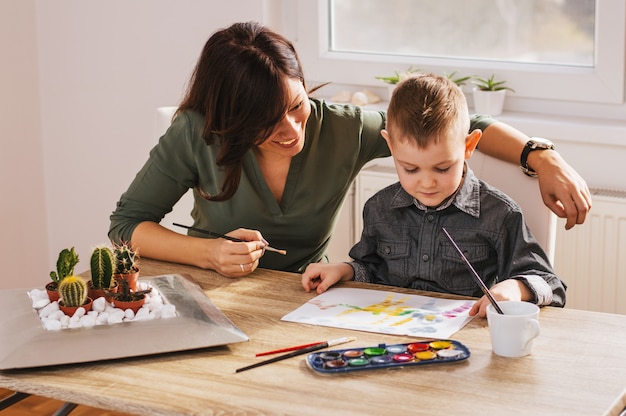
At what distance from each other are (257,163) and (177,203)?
0.41 m

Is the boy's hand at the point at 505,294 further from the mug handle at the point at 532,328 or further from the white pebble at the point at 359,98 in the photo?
the white pebble at the point at 359,98

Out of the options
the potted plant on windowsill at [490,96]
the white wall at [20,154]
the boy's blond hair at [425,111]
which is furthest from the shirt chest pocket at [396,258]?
the white wall at [20,154]

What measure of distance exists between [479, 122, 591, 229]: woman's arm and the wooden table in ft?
0.86

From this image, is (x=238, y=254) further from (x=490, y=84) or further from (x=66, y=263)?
(x=490, y=84)

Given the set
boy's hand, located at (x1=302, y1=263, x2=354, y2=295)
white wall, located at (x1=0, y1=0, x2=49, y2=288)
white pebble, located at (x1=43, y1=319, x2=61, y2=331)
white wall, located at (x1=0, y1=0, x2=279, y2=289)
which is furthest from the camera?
white wall, located at (x1=0, y1=0, x2=49, y2=288)

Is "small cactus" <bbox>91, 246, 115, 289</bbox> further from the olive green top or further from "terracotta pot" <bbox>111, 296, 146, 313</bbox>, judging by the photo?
the olive green top

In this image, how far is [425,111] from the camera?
1.69 m

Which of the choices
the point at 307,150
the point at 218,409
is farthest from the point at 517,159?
the point at 218,409

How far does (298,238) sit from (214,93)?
0.39 m

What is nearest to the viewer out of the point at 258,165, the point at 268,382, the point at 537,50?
the point at 268,382

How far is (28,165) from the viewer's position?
11.2ft

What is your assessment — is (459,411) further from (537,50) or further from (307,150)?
(537,50)

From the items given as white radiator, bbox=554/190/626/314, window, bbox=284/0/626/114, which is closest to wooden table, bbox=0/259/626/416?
white radiator, bbox=554/190/626/314

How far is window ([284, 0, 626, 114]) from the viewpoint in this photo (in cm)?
265
